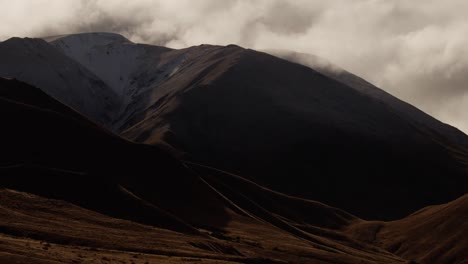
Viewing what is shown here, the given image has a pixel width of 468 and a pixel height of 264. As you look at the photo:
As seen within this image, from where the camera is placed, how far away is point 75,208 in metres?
142

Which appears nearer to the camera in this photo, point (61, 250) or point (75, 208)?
point (61, 250)

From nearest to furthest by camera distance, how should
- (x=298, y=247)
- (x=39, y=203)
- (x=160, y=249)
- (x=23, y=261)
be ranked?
(x=23, y=261), (x=160, y=249), (x=39, y=203), (x=298, y=247)

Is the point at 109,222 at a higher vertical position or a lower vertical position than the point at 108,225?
higher

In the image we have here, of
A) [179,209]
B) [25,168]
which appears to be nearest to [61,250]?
[25,168]

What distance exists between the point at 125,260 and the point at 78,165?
365 feet

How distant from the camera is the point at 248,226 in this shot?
193 metres

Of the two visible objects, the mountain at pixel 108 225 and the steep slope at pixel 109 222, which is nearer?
the mountain at pixel 108 225

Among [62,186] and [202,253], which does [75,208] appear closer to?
[62,186]

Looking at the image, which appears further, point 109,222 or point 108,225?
point 109,222

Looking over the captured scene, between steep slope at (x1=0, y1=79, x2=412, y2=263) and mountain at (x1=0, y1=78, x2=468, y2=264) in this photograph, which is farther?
steep slope at (x1=0, y1=79, x2=412, y2=263)

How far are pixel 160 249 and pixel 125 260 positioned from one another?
23535 millimetres

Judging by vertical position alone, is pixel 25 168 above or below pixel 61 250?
above

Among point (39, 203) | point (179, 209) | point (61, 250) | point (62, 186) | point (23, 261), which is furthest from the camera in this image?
point (179, 209)

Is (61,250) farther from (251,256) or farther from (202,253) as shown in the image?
(251,256)
